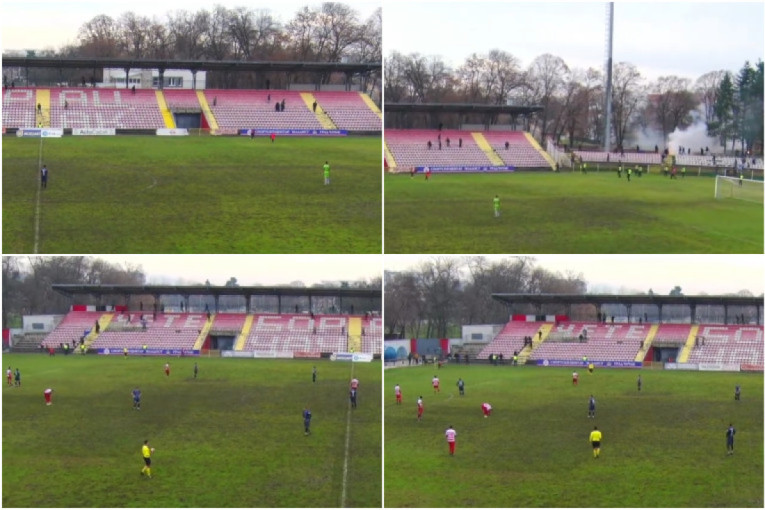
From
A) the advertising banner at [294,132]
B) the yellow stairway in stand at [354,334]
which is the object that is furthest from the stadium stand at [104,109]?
the yellow stairway in stand at [354,334]

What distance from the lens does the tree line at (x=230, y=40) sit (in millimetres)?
39250

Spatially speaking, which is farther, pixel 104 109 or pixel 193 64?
pixel 104 109

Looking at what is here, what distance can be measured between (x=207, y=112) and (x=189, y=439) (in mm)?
23396

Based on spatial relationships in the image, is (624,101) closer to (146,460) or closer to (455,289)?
(455,289)

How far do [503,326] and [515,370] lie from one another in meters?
5.75

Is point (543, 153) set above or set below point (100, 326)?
above

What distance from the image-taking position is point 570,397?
→ 94.1ft

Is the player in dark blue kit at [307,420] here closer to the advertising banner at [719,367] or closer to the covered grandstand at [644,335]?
the covered grandstand at [644,335]

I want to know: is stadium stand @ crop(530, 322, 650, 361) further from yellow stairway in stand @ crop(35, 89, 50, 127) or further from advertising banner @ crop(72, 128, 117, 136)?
yellow stairway in stand @ crop(35, 89, 50, 127)

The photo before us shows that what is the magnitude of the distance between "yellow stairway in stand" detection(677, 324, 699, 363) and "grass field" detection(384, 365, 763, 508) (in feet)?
12.8

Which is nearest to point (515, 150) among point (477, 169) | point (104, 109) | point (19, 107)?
point (477, 169)

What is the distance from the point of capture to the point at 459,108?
1463 inches

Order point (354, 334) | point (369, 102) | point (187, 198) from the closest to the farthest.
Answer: point (187, 198)
point (354, 334)
point (369, 102)

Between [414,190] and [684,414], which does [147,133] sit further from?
[684,414]
